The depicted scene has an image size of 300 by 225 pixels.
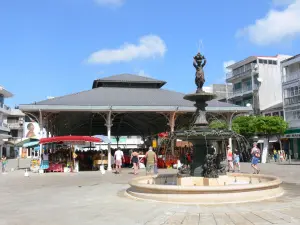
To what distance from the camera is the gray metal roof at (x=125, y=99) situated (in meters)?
25.7

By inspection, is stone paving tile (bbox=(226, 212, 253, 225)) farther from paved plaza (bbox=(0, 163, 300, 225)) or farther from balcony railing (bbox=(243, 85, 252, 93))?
balcony railing (bbox=(243, 85, 252, 93))

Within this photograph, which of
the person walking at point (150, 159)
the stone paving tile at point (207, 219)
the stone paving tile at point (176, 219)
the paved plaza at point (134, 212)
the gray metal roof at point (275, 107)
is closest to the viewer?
the stone paving tile at point (207, 219)

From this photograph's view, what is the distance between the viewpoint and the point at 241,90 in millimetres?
59812

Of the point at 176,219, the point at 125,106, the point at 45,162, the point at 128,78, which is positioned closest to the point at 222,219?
the point at 176,219

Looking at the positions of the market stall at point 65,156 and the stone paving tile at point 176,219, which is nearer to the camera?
the stone paving tile at point 176,219

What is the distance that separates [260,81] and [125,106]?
35.8m

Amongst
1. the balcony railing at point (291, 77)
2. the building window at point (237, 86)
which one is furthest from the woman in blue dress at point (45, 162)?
the building window at point (237, 86)

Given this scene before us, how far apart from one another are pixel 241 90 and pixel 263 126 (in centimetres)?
2009

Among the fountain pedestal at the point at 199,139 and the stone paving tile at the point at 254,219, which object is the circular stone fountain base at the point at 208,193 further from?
the fountain pedestal at the point at 199,139

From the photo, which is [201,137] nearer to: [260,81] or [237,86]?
[260,81]

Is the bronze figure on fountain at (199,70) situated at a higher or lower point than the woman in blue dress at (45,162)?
higher

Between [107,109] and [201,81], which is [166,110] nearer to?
[107,109]

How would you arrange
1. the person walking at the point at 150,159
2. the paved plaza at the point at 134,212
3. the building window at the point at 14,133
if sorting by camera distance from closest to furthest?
the paved plaza at the point at 134,212, the person walking at the point at 150,159, the building window at the point at 14,133

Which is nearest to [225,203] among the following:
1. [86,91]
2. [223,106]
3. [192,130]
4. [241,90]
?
[192,130]
